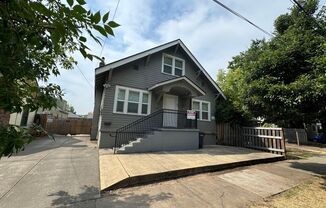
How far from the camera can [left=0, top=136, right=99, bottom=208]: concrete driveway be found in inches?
152

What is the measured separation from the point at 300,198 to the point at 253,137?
7396mm

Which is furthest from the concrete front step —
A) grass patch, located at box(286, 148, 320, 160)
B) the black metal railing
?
grass patch, located at box(286, 148, 320, 160)

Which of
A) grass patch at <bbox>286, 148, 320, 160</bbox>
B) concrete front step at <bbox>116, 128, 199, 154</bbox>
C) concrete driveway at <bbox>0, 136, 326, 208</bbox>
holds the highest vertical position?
concrete front step at <bbox>116, 128, 199, 154</bbox>

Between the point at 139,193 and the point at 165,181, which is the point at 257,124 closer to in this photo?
the point at 165,181

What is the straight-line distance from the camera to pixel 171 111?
11594mm

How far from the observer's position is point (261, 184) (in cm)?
532

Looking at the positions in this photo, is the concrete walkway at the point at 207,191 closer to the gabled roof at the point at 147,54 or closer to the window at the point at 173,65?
the gabled roof at the point at 147,54

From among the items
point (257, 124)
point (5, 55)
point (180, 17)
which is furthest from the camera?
point (257, 124)

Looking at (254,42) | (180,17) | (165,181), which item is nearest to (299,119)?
(165,181)

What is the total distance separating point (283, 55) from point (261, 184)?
4.97 metres

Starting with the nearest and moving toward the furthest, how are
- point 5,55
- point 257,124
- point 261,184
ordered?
point 5,55 → point 261,184 → point 257,124

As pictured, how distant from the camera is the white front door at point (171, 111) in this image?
37.3ft

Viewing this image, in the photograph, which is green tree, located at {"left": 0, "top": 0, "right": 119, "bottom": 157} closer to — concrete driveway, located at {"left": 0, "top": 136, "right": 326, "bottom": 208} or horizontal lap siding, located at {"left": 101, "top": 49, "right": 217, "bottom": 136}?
concrete driveway, located at {"left": 0, "top": 136, "right": 326, "bottom": 208}

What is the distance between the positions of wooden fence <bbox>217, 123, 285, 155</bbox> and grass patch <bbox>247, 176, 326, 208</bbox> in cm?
458
